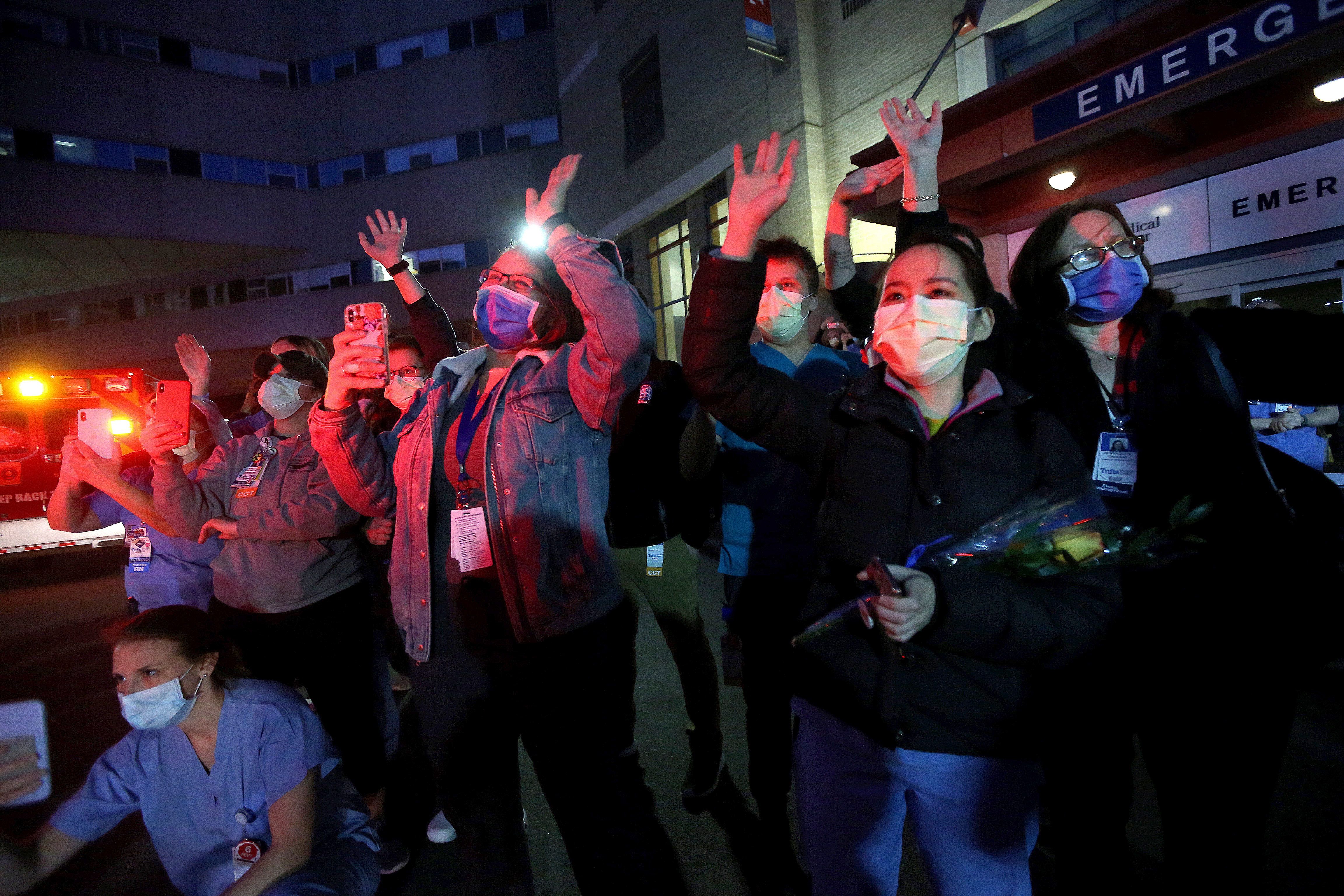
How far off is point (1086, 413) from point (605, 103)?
2022 cm

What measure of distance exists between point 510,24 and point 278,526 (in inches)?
1099

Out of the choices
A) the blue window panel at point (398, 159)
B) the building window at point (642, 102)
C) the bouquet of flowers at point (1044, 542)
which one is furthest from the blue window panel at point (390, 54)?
the bouquet of flowers at point (1044, 542)

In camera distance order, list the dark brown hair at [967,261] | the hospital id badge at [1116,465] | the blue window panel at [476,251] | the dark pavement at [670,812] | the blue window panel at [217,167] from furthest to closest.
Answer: the blue window panel at [476,251] < the blue window panel at [217,167] < the dark pavement at [670,812] < the hospital id badge at [1116,465] < the dark brown hair at [967,261]

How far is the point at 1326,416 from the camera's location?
5086mm

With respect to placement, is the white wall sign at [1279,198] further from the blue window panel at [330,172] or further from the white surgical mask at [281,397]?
the blue window panel at [330,172]

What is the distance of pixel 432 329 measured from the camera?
3098 mm

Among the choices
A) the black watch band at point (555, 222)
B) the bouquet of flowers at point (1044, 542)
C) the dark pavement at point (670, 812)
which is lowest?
the dark pavement at point (670, 812)

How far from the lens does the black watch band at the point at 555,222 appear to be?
2.02m

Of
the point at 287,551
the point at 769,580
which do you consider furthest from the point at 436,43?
the point at 769,580

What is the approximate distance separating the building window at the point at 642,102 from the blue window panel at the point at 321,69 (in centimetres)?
1609

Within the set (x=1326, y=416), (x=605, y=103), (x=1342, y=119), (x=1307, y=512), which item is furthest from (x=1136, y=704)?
(x=605, y=103)

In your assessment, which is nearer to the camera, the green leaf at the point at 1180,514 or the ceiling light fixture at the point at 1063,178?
the green leaf at the point at 1180,514

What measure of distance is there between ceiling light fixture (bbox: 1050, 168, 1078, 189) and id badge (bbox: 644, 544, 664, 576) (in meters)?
7.69

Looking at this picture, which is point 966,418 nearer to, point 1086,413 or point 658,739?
point 1086,413
